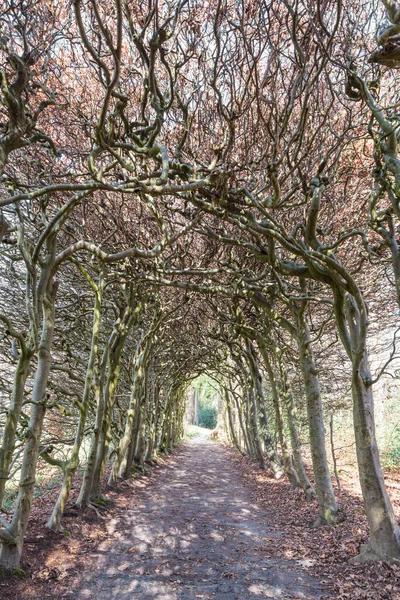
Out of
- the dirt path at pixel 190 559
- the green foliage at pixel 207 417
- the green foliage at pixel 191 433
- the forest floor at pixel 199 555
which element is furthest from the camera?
the green foliage at pixel 207 417

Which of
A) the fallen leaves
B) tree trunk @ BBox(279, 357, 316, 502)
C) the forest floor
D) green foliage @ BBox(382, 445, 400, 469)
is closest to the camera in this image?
the fallen leaves

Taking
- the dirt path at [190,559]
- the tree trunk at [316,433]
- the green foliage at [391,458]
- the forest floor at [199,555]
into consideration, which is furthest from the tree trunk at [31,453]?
the green foliage at [391,458]

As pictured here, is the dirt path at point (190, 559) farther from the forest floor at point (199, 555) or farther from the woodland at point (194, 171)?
the woodland at point (194, 171)

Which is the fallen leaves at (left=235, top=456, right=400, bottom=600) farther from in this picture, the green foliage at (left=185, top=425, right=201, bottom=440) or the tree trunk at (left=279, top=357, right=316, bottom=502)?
the green foliage at (left=185, top=425, right=201, bottom=440)

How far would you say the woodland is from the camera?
4582mm

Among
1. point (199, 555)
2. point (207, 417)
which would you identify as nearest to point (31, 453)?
point (199, 555)

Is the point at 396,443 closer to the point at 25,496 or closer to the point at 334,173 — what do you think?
the point at 334,173

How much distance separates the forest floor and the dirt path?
0.5 inches

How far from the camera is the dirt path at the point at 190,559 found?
475cm

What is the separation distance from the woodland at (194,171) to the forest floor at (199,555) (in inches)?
16.0

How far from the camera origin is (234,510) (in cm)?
932

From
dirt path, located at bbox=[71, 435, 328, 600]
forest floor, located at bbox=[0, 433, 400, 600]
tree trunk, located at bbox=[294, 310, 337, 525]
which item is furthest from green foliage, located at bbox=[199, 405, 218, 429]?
tree trunk, located at bbox=[294, 310, 337, 525]

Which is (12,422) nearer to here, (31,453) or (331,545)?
(31,453)

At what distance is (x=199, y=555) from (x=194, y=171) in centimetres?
559
